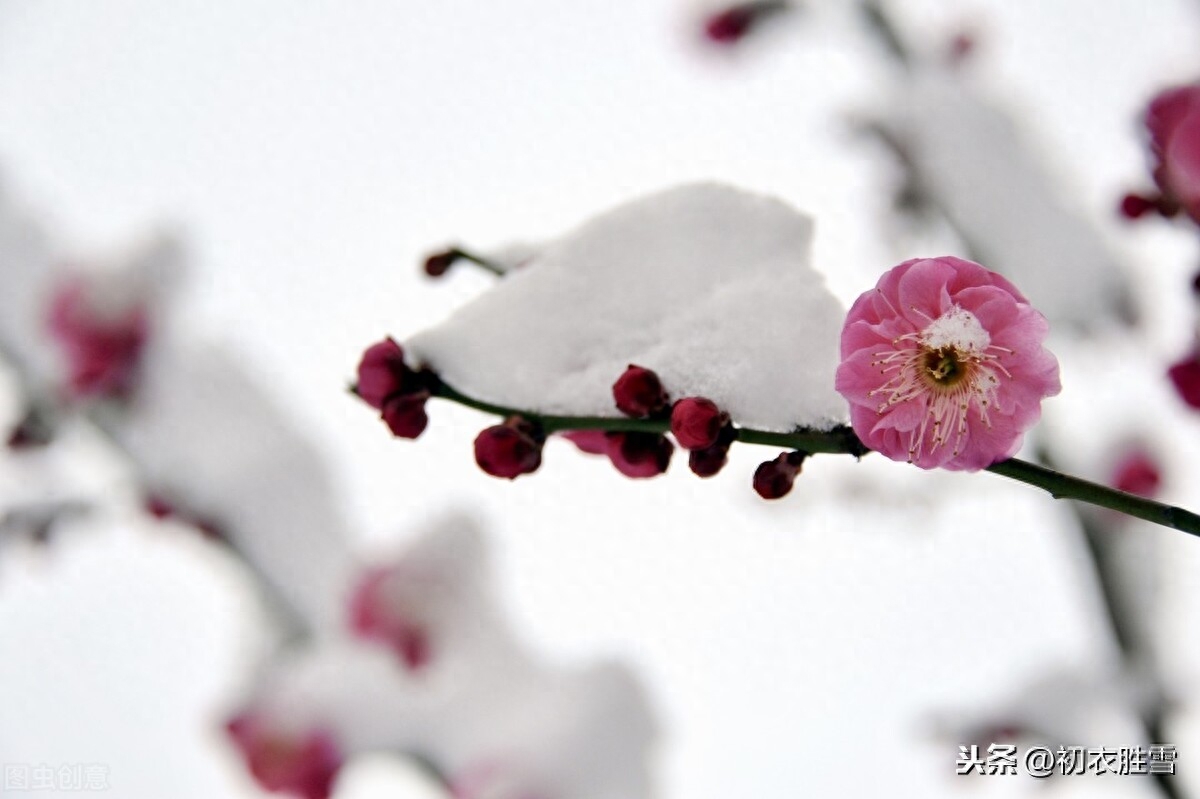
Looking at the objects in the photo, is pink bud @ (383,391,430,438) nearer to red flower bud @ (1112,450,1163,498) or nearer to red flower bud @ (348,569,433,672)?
red flower bud @ (348,569,433,672)

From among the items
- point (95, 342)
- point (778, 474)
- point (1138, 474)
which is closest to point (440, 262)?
point (778, 474)

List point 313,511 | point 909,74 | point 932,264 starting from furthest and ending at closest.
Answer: point 909,74 → point 313,511 → point 932,264

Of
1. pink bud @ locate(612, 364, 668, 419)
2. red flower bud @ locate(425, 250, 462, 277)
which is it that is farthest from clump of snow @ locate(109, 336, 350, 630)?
pink bud @ locate(612, 364, 668, 419)

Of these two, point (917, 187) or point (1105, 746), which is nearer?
point (1105, 746)

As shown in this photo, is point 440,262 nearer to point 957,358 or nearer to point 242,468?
point 957,358

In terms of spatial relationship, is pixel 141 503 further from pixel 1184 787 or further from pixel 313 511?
pixel 1184 787

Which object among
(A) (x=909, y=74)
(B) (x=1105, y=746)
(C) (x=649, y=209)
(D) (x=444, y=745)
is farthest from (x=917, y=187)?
(D) (x=444, y=745)
